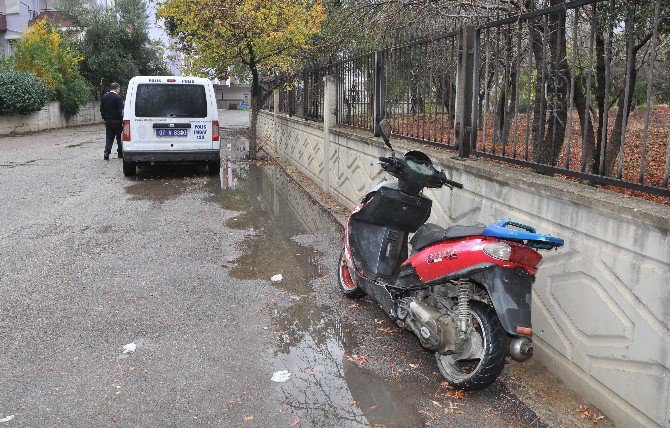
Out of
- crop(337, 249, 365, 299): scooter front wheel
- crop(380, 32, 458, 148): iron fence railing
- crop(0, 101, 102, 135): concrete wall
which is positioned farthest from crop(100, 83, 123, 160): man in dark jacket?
crop(337, 249, 365, 299): scooter front wheel

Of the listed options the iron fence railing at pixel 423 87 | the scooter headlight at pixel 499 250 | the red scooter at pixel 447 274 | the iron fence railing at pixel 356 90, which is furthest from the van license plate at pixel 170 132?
the scooter headlight at pixel 499 250

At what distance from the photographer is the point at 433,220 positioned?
5711 millimetres

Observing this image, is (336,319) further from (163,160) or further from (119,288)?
(163,160)

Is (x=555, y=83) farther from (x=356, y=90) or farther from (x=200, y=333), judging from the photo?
(x=356, y=90)

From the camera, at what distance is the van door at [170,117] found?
39.0 ft

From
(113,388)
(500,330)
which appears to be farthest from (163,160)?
(500,330)

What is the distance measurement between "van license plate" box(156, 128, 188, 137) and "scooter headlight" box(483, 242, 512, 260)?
9593mm

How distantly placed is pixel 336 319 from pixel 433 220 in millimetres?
1394

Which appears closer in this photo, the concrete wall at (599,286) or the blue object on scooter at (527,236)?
the concrete wall at (599,286)

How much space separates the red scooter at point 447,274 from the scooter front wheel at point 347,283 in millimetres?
375

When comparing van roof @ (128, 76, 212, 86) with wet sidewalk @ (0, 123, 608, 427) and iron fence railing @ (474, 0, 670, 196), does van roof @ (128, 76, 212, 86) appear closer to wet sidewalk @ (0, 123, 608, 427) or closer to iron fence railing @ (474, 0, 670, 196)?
wet sidewalk @ (0, 123, 608, 427)

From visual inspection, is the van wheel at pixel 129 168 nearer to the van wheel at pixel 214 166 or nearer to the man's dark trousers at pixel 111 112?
the van wheel at pixel 214 166

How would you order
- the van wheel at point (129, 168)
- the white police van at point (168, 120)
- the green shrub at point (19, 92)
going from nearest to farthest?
the white police van at point (168, 120) < the van wheel at point (129, 168) < the green shrub at point (19, 92)

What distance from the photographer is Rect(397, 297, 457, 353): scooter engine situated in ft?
12.6
